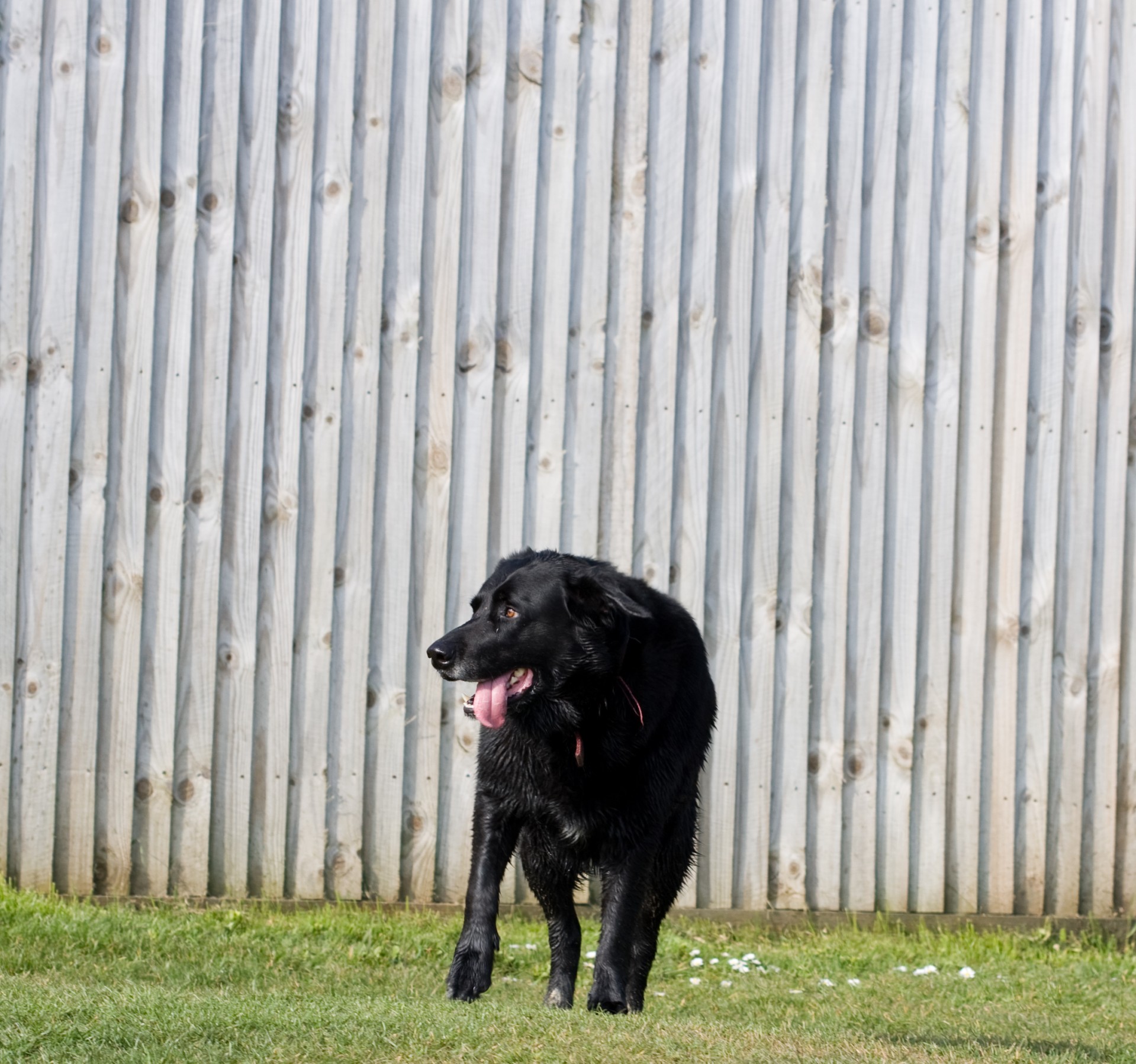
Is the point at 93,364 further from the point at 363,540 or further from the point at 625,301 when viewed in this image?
the point at 625,301

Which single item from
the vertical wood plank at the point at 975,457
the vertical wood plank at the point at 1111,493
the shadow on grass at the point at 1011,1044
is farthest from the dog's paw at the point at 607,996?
the vertical wood plank at the point at 1111,493

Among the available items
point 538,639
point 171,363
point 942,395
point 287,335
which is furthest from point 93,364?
point 942,395

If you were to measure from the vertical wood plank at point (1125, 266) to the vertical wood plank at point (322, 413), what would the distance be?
10.9 feet

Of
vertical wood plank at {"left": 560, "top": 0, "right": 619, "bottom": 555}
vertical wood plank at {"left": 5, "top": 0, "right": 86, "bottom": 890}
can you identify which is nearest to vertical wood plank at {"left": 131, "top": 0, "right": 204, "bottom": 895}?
vertical wood plank at {"left": 5, "top": 0, "right": 86, "bottom": 890}

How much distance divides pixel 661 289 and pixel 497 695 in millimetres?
2339

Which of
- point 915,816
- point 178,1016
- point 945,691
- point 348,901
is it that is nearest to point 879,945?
point 915,816

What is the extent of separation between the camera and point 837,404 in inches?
225

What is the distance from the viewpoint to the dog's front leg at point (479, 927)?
Answer: 3.75 m

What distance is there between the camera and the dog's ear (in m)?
3.94

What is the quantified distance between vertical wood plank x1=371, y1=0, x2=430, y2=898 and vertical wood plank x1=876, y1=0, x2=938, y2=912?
6.48ft

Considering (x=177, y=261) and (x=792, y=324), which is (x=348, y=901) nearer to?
(x=177, y=261)

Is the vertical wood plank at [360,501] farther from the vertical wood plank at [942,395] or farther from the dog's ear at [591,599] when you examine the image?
the vertical wood plank at [942,395]

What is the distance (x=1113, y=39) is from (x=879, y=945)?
402cm

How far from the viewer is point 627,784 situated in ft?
12.9
